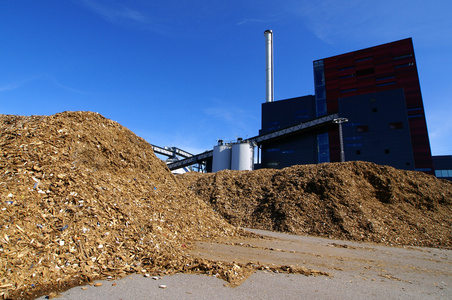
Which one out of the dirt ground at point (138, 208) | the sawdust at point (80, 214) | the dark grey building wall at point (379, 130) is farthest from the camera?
the dark grey building wall at point (379, 130)

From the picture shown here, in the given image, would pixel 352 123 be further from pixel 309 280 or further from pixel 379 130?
pixel 309 280

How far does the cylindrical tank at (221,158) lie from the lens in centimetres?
3897

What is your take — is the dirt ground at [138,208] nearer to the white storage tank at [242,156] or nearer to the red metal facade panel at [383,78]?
the white storage tank at [242,156]

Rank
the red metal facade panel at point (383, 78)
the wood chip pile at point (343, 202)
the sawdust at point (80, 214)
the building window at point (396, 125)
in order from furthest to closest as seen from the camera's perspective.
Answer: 1. the red metal facade panel at point (383, 78)
2. the building window at point (396, 125)
3. the wood chip pile at point (343, 202)
4. the sawdust at point (80, 214)

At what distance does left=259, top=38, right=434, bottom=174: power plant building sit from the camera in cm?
3750

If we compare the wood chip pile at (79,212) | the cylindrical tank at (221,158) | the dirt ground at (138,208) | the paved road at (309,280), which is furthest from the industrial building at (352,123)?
the paved road at (309,280)

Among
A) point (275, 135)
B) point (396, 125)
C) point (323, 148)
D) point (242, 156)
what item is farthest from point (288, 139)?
point (396, 125)

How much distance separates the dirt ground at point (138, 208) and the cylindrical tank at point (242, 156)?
22.2m

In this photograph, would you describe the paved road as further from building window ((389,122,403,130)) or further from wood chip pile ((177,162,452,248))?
building window ((389,122,403,130))

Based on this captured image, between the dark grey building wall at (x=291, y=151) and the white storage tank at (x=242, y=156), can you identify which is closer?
the white storage tank at (x=242, y=156)

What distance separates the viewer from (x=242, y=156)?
37.6 meters

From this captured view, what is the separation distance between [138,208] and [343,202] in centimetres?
940

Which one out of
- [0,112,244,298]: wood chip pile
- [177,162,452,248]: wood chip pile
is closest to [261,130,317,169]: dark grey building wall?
[177,162,452,248]: wood chip pile

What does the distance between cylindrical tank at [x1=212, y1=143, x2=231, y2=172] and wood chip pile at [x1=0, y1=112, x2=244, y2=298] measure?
2985cm
